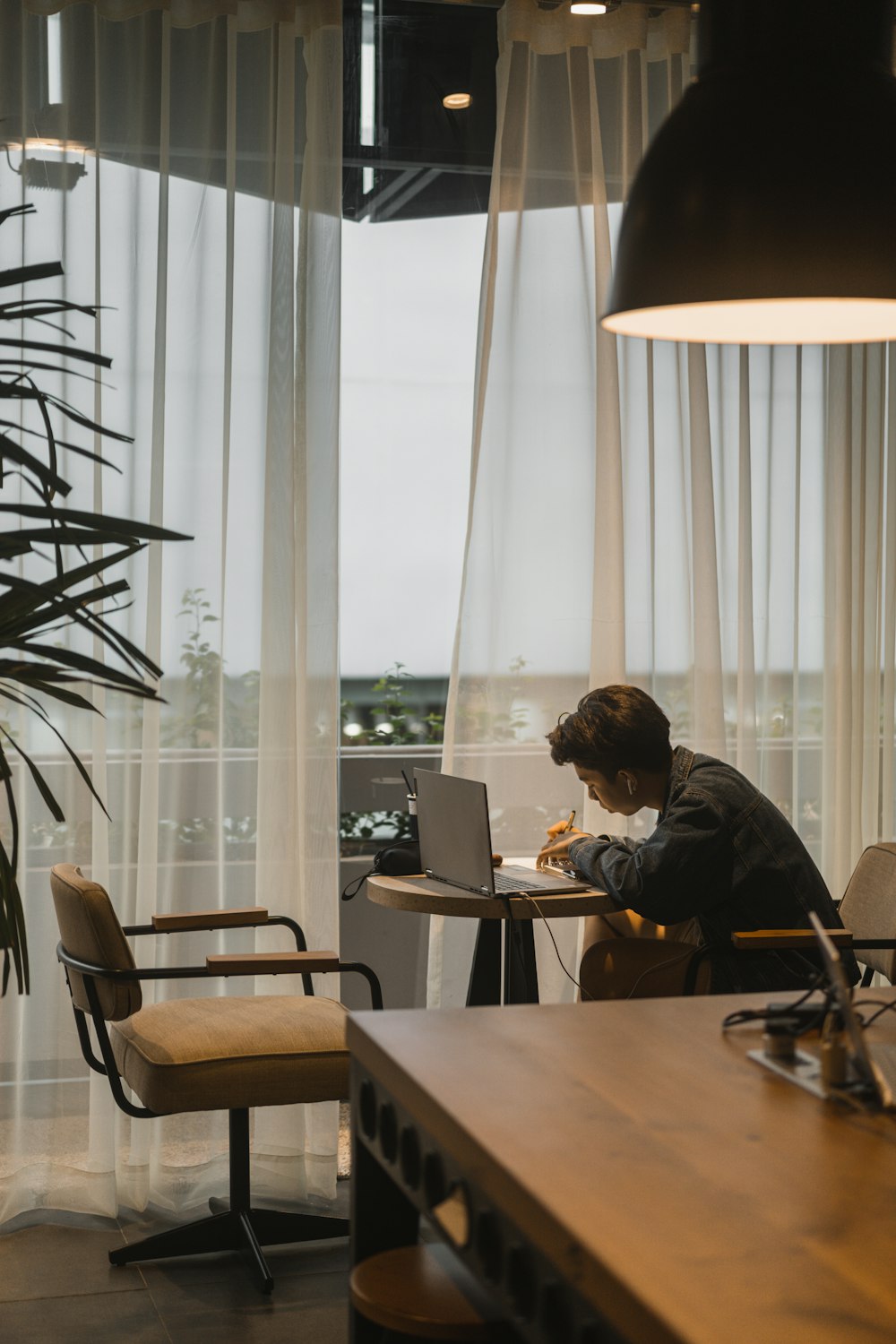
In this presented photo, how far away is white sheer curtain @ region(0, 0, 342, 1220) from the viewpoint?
364 centimetres

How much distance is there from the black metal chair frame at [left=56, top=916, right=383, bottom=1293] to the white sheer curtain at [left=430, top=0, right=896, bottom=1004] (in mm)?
779

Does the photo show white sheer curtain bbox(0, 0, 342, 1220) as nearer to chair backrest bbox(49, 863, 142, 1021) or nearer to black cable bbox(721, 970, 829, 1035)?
chair backrest bbox(49, 863, 142, 1021)

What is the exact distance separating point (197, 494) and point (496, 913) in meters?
1.36

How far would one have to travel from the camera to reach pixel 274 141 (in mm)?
3789

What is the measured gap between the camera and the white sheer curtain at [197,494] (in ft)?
11.9

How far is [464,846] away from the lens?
339 cm

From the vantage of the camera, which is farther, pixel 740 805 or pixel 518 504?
pixel 518 504

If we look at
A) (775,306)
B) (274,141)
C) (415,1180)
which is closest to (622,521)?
(274,141)

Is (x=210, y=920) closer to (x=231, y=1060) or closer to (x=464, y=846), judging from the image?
(x=231, y=1060)

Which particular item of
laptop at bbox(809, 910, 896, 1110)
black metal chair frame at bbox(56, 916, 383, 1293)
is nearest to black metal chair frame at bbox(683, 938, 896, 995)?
black metal chair frame at bbox(56, 916, 383, 1293)

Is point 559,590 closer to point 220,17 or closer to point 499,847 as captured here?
point 499,847

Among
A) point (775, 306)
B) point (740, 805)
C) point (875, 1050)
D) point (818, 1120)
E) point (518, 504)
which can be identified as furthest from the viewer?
point (518, 504)

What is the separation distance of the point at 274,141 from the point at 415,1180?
2.97 meters

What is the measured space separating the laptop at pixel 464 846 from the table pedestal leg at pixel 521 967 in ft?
0.49
